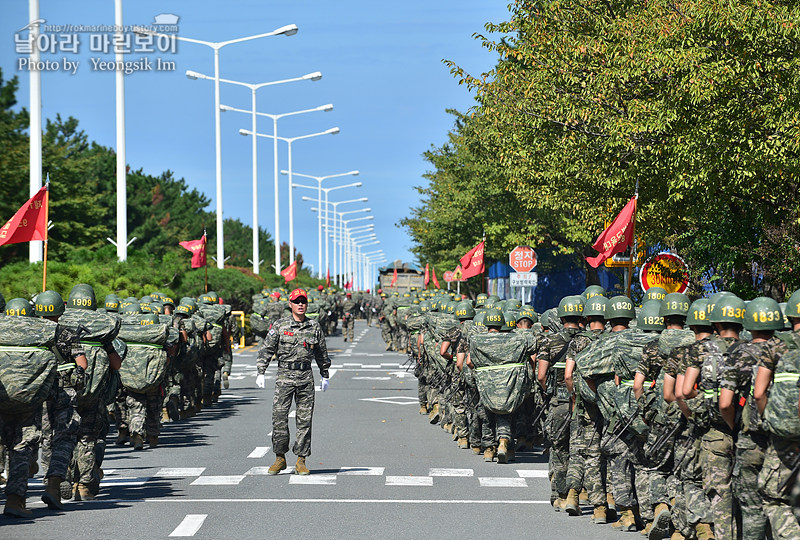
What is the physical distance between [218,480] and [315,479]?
1000mm

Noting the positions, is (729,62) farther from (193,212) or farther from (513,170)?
(193,212)

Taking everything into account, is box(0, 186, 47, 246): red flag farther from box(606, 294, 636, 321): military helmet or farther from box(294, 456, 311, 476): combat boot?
box(606, 294, 636, 321): military helmet

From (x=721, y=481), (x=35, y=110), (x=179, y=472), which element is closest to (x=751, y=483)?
(x=721, y=481)

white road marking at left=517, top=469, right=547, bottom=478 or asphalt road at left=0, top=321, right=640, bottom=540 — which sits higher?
asphalt road at left=0, top=321, right=640, bottom=540

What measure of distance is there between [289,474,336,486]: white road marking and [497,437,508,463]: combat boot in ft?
6.90

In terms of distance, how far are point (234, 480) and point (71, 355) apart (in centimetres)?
255

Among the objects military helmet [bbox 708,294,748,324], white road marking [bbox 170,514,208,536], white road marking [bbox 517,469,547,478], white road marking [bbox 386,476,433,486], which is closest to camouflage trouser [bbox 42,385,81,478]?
white road marking [bbox 170,514,208,536]

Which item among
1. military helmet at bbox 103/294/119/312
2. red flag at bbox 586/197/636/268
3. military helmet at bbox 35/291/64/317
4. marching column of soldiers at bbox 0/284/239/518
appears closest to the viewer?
marching column of soldiers at bbox 0/284/239/518

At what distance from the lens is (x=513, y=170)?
22.5 m

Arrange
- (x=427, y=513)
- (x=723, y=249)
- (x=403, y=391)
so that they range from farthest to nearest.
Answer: (x=403, y=391), (x=723, y=249), (x=427, y=513)

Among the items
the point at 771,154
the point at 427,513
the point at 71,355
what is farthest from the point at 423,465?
the point at 771,154

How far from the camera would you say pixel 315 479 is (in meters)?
12.6

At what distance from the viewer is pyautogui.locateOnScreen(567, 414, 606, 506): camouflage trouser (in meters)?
10.3

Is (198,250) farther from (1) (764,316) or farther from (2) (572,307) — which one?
(1) (764,316)
